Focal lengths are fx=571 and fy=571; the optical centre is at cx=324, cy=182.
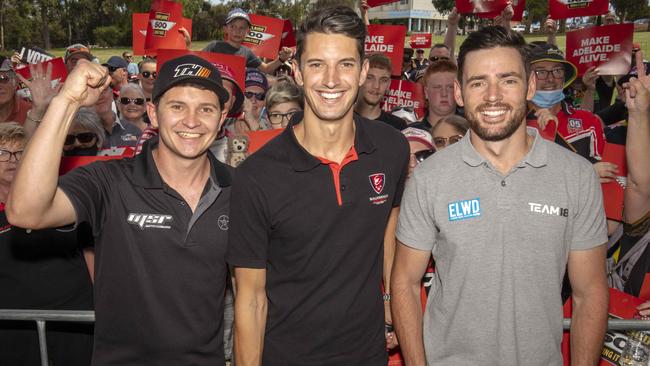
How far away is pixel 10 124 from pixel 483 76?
3.39 metres

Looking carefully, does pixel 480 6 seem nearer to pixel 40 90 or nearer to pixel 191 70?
pixel 40 90

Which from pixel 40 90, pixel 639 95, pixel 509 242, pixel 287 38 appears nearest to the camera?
pixel 509 242

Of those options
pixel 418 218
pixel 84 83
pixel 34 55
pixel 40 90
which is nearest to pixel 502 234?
pixel 418 218

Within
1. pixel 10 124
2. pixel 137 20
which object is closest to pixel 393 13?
pixel 137 20

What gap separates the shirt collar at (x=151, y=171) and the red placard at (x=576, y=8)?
22.6 ft

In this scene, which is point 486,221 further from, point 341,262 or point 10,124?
point 10,124

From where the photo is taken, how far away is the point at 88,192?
2.84 metres

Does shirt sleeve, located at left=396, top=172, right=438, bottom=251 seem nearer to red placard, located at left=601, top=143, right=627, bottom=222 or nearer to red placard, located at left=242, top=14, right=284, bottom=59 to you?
red placard, located at left=601, top=143, right=627, bottom=222

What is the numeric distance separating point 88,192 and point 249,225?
0.82m

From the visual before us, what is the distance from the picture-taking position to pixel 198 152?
3.11 m

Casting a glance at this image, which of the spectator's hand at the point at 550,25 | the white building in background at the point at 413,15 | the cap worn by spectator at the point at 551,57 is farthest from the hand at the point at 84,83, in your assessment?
the white building in background at the point at 413,15

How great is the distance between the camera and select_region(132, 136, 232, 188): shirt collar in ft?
9.87

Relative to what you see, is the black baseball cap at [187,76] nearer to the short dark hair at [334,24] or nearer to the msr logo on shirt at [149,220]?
the short dark hair at [334,24]

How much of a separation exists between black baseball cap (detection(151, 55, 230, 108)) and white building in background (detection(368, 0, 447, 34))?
107695 mm
